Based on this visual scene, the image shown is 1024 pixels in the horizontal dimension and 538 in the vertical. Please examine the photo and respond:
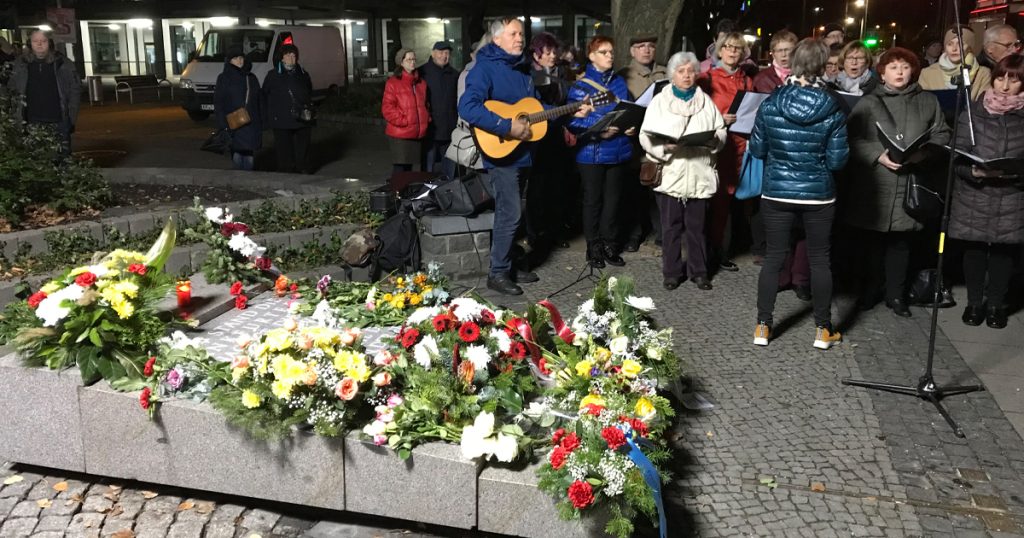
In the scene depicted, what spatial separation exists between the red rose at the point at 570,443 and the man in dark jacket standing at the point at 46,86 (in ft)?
28.7

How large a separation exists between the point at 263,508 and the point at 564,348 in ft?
5.41

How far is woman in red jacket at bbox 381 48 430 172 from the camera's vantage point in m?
9.99

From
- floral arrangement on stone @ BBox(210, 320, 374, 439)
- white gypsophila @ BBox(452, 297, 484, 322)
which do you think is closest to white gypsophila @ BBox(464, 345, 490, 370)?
white gypsophila @ BBox(452, 297, 484, 322)

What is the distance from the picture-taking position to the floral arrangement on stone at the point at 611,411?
12.0 feet

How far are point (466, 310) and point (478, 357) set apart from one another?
38 cm

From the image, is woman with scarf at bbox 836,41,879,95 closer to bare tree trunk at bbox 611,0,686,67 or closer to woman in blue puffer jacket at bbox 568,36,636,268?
woman in blue puffer jacket at bbox 568,36,636,268

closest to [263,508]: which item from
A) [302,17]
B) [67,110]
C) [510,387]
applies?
[510,387]

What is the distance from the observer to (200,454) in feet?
14.2

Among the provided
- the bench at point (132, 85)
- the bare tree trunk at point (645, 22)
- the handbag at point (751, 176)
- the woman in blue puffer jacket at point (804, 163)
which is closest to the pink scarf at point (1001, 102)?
the woman in blue puffer jacket at point (804, 163)

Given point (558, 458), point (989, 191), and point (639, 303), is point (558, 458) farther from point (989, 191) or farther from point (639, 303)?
point (989, 191)

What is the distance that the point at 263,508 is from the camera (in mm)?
4465

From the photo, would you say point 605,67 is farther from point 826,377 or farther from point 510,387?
point 510,387

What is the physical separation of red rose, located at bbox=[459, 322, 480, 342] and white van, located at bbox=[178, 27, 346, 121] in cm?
1733

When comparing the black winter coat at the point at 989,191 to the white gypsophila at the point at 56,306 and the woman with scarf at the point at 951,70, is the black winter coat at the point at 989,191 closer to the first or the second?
the woman with scarf at the point at 951,70
